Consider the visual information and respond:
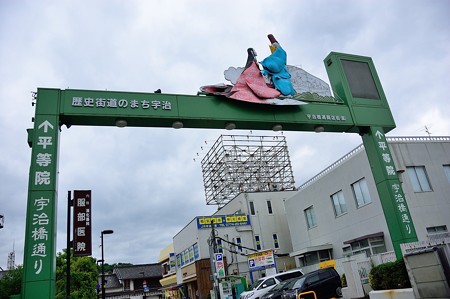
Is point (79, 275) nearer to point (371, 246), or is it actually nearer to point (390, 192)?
point (371, 246)

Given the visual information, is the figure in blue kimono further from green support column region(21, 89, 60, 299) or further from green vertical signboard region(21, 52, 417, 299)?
green support column region(21, 89, 60, 299)

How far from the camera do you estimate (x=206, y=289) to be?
29.2 meters

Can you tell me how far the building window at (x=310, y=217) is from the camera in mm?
27059

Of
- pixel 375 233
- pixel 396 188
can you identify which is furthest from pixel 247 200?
pixel 396 188

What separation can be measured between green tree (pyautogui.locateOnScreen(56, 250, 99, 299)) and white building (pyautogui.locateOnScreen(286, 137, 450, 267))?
50.4 ft

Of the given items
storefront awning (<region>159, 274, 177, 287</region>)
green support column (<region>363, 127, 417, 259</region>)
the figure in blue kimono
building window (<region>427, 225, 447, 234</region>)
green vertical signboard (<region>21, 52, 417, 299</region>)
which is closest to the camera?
green vertical signboard (<region>21, 52, 417, 299</region>)

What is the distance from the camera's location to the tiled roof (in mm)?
50844

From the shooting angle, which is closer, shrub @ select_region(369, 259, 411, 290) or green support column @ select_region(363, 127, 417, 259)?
shrub @ select_region(369, 259, 411, 290)

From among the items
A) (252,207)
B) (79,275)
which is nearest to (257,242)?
(252,207)

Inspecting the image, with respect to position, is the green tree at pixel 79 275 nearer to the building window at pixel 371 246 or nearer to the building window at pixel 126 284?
the building window at pixel 371 246

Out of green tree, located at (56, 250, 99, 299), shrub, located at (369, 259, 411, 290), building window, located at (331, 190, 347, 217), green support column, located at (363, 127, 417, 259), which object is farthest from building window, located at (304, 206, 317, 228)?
green tree, located at (56, 250, 99, 299)

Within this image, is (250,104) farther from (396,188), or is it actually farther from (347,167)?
(347,167)

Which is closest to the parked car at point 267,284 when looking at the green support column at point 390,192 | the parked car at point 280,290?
the parked car at point 280,290

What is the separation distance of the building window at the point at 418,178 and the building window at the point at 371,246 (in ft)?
11.0
